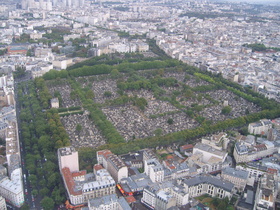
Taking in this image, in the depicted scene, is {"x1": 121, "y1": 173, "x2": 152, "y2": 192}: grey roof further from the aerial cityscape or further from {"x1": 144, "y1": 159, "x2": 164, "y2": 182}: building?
{"x1": 144, "y1": 159, "x2": 164, "y2": 182}: building

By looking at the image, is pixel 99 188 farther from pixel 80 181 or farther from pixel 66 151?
pixel 66 151

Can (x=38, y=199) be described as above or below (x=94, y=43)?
below

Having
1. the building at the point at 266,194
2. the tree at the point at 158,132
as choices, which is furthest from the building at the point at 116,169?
the building at the point at 266,194

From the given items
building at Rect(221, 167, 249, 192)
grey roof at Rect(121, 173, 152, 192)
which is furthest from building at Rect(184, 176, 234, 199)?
grey roof at Rect(121, 173, 152, 192)

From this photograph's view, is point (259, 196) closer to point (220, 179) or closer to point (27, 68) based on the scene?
point (220, 179)

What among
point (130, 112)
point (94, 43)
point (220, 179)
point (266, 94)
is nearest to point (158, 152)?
point (220, 179)

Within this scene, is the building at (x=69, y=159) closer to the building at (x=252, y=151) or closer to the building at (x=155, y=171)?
the building at (x=155, y=171)

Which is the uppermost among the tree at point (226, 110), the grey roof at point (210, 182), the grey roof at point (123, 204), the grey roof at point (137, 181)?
the tree at point (226, 110)

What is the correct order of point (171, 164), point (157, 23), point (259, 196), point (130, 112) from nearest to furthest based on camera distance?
point (259, 196), point (171, 164), point (130, 112), point (157, 23)
